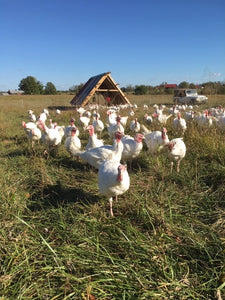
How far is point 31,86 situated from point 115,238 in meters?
66.3

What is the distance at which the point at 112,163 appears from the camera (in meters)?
3.43

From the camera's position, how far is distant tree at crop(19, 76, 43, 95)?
2411 inches

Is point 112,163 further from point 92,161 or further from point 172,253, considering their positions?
point 172,253

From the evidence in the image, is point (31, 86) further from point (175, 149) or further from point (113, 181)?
point (113, 181)

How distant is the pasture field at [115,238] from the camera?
201cm

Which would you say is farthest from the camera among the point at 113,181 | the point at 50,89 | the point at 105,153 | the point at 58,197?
the point at 50,89

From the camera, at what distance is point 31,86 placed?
201 feet

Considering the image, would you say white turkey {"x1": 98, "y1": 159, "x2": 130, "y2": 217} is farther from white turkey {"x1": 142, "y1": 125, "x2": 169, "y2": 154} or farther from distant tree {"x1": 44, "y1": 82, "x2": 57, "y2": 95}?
distant tree {"x1": 44, "y1": 82, "x2": 57, "y2": 95}

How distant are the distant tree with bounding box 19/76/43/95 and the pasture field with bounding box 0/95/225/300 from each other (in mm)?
63241

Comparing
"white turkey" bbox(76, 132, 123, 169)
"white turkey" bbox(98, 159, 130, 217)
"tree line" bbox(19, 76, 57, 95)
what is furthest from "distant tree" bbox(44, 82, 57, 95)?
"white turkey" bbox(98, 159, 130, 217)

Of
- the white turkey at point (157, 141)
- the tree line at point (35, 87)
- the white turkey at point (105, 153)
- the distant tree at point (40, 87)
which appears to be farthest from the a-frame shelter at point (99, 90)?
the distant tree at point (40, 87)

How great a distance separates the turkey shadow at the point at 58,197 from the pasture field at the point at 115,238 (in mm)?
18

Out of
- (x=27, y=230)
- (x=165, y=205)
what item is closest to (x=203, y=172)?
(x=165, y=205)

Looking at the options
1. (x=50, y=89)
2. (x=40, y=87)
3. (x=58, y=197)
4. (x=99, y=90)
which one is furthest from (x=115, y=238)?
(x=40, y=87)
